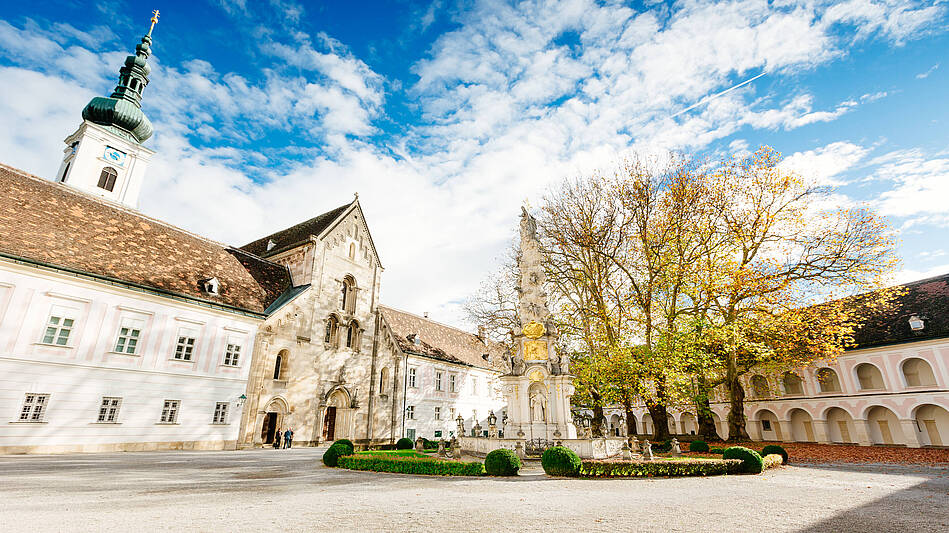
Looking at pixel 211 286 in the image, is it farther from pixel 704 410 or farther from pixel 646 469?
pixel 704 410

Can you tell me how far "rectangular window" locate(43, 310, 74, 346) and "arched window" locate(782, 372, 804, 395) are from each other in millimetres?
50058

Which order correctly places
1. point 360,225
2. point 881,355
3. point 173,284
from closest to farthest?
point 173,284
point 881,355
point 360,225

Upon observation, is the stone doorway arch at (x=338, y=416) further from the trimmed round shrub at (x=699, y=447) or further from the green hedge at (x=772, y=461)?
the green hedge at (x=772, y=461)

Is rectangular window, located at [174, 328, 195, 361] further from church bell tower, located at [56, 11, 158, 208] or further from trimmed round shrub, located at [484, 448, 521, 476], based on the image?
church bell tower, located at [56, 11, 158, 208]

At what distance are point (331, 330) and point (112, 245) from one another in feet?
45.2

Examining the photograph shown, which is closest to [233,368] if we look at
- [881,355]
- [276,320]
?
[276,320]

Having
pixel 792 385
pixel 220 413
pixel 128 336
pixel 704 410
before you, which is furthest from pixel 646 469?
pixel 792 385

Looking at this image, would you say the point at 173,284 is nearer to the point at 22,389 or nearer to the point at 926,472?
the point at 22,389

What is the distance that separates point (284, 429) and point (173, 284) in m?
10.9

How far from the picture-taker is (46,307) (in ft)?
62.0

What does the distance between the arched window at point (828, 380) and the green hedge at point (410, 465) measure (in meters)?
35.6

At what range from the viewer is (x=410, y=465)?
15.0 metres

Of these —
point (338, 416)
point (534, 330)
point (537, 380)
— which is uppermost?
point (534, 330)

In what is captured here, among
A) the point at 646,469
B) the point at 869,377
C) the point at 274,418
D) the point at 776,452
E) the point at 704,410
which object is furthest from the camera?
the point at 869,377
